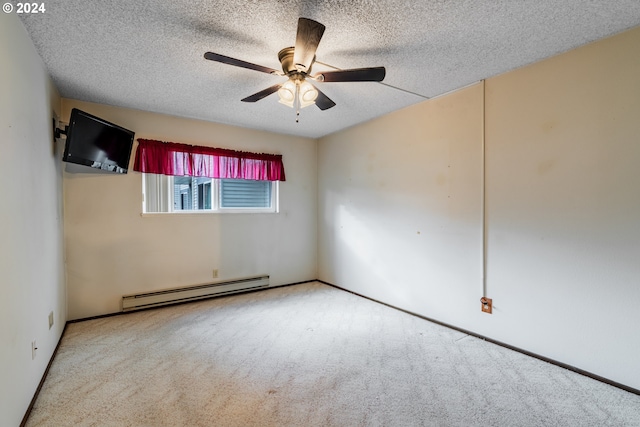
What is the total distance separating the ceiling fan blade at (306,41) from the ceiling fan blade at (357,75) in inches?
5.6

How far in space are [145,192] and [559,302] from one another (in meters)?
4.33

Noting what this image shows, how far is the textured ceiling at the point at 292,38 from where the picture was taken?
1.73 m

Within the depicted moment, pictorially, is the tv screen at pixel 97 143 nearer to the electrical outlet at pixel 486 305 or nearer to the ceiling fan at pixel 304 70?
the ceiling fan at pixel 304 70

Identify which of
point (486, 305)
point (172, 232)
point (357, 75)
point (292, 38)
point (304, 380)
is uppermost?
point (292, 38)

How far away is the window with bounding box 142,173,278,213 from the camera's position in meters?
3.64

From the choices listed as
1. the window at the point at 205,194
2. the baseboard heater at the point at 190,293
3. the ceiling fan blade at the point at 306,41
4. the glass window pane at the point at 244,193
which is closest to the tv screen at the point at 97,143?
the window at the point at 205,194

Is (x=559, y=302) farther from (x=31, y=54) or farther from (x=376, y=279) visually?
(x=31, y=54)

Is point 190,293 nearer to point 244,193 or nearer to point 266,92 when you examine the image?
point 244,193

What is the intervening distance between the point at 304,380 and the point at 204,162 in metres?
2.93

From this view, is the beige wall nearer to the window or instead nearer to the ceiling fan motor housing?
the window

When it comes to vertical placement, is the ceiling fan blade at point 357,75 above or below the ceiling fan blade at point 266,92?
below

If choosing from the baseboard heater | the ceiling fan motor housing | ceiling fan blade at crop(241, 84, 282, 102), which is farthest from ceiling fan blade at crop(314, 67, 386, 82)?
the baseboard heater

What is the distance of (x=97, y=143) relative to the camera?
Result: 2809 mm

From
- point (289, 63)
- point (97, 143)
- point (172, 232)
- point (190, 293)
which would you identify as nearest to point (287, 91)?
point (289, 63)
